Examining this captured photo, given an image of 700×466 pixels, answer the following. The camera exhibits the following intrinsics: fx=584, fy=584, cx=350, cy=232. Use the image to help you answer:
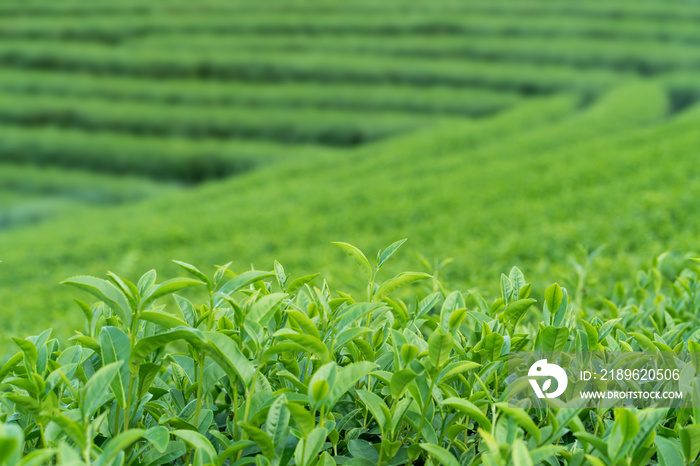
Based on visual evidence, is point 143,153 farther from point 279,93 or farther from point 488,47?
point 488,47

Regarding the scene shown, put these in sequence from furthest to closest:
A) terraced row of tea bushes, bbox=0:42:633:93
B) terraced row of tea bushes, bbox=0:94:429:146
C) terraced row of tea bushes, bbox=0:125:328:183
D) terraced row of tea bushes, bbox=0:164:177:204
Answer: terraced row of tea bushes, bbox=0:42:633:93 < terraced row of tea bushes, bbox=0:94:429:146 < terraced row of tea bushes, bbox=0:125:328:183 < terraced row of tea bushes, bbox=0:164:177:204

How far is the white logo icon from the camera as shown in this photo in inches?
32.0

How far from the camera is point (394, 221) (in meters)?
5.70

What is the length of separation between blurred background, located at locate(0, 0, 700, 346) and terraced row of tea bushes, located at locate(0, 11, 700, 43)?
2.5 inches

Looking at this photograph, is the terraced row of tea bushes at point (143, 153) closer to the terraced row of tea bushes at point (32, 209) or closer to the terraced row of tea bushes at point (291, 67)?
the terraced row of tea bushes at point (32, 209)

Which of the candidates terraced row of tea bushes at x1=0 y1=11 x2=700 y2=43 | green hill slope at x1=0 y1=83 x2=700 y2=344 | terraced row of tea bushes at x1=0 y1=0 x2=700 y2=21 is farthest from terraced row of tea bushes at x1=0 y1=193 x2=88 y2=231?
terraced row of tea bushes at x1=0 y1=0 x2=700 y2=21

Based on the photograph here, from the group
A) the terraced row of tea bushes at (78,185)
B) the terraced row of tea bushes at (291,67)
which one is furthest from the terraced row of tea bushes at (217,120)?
the terraced row of tea bushes at (78,185)

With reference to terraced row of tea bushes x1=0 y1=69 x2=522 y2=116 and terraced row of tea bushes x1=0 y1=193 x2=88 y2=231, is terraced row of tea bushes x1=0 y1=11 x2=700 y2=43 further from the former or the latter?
terraced row of tea bushes x1=0 y1=193 x2=88 y2=231

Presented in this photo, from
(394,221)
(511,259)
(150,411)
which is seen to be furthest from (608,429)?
(394,221)

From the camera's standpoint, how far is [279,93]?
1411cm

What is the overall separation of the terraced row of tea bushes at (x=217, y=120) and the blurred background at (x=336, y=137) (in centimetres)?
5

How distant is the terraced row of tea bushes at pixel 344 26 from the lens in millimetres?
15797

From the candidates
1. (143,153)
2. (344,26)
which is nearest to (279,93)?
(143,153)

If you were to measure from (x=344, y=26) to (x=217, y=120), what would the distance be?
523 cm
